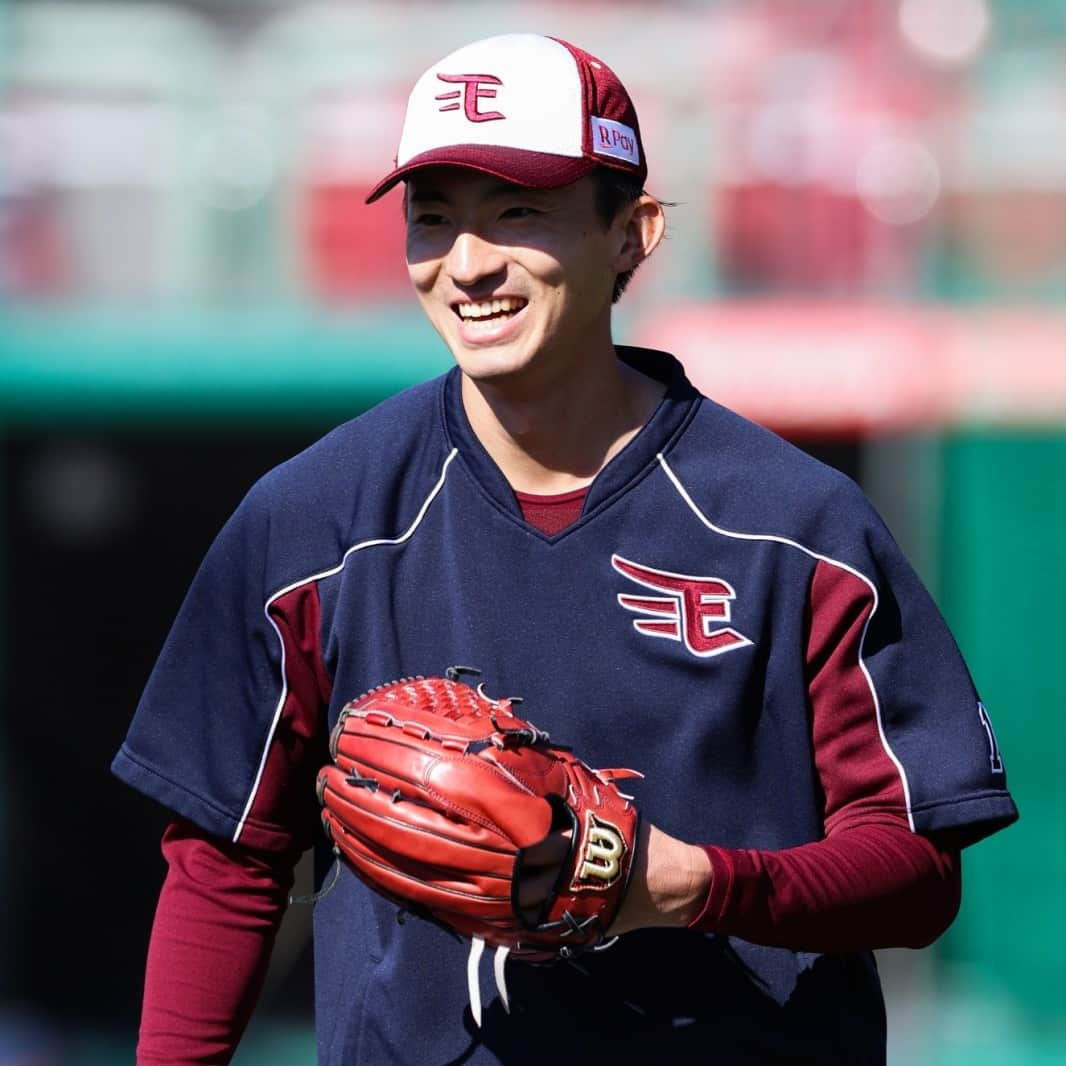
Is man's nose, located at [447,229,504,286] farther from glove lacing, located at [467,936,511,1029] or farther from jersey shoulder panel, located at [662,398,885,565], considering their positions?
glove lacing, located at [467,936,511,1029]

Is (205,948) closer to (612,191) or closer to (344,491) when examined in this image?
(344,491)

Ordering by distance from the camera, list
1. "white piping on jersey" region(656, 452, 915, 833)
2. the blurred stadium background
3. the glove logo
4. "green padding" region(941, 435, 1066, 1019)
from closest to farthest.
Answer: the glove logo < "white piping on jersey" region(656, 452, 915, 833) < the blurred stadium background < "green padding" region(941, 435, 1066, 1019)

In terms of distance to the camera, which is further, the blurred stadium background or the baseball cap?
the blurred stadium background

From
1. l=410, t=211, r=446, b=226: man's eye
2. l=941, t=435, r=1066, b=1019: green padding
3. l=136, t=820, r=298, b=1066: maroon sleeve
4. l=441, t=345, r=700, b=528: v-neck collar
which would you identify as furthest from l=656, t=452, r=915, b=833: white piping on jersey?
l=941, t=435, r=1066, b=1019: green padding

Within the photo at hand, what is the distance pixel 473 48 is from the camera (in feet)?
6.93

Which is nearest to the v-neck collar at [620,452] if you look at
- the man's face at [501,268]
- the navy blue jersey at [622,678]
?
the navy blue jersey at [622,678]

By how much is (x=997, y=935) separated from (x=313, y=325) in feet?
9.54

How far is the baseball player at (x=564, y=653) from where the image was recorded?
1.98 metres

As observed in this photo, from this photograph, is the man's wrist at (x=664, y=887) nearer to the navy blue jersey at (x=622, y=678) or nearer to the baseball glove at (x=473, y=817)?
the baseball glove at (x=473, y=817)

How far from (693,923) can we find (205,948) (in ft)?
1.90

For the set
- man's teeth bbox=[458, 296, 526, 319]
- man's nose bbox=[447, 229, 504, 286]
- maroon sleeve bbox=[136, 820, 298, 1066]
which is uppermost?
man's nose bbox=[447, 229, 504, 286]

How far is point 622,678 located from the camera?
6.56ft

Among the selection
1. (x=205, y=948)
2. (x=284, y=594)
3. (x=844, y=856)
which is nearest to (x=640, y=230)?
(x=284, y=594)

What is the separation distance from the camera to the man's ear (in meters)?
2.17
